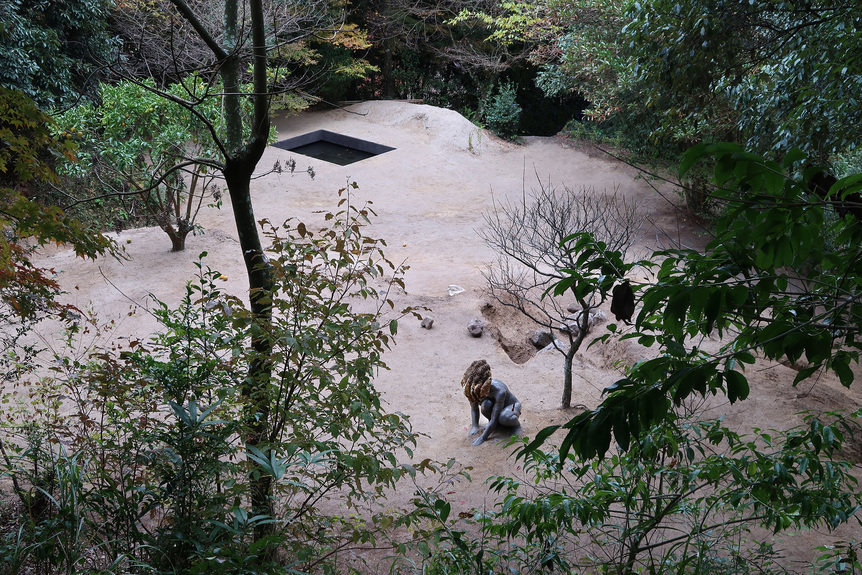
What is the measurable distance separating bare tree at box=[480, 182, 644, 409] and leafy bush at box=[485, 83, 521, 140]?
402cm

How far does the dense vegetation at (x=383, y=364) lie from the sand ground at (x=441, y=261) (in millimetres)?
805

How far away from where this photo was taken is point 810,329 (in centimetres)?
147

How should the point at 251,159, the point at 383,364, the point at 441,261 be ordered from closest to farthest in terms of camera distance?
the point at 383,364 < the point at 251,159 < the point at 441,261

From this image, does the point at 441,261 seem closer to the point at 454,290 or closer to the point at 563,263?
the point at 454,290

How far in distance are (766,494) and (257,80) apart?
3170 mm

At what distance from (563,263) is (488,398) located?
5.49 ft

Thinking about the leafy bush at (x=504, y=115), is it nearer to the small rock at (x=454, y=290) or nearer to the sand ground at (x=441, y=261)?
the sand ground at (x=441, y=261)

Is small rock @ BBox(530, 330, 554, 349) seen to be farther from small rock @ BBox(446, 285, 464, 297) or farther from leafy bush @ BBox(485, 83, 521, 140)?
leafy bush @ BBox(485, 83, 521, 140)

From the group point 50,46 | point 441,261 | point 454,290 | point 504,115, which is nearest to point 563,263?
point 454,290

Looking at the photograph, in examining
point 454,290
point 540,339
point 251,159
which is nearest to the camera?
point 251,159

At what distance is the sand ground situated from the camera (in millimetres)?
5910

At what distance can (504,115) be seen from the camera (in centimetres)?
1669

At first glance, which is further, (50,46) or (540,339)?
(50,46)

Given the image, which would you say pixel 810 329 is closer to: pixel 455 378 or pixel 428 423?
pixel 428 423
